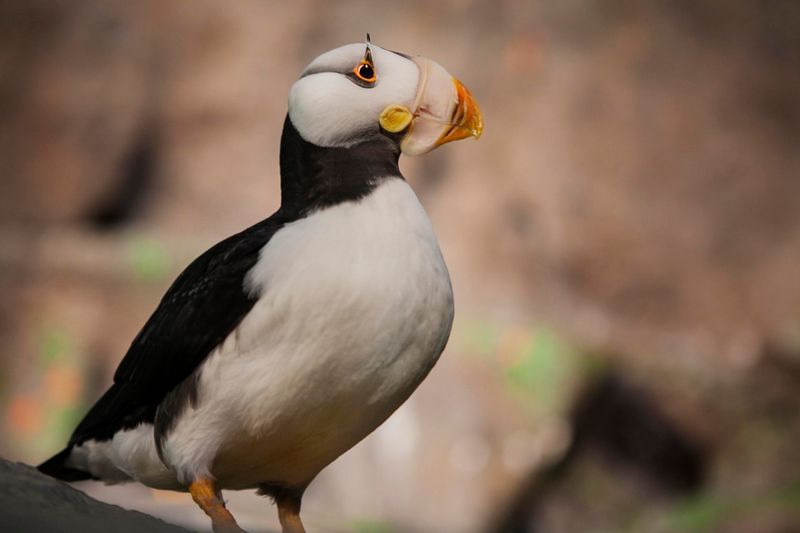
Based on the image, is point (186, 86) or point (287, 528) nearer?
point (287, 528)

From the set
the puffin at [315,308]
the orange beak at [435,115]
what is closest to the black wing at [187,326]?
the puffin at [315,308]

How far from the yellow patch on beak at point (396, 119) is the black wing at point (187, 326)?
0.31m

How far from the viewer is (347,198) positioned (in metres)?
2.45

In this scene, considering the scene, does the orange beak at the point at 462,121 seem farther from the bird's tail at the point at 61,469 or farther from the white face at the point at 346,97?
the bird's tail at the point at 61,469

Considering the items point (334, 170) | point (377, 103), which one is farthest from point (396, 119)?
point (334, 170)

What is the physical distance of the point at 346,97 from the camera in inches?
96.9

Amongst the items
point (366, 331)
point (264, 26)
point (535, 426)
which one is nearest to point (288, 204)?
point (366, 331)

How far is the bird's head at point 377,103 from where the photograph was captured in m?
2.48

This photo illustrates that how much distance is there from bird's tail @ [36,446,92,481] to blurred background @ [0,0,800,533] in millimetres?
3744

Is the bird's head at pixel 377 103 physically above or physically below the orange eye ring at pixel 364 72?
below

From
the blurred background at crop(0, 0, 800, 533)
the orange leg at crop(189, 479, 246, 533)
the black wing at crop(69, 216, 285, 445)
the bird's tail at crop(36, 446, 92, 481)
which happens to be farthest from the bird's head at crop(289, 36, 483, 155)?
the blurred background at crop(0, 0, 800, 533)

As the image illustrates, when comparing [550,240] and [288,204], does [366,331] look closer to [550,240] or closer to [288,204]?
[288,204]

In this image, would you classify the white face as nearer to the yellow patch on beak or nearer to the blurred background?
the yellow patch on beak

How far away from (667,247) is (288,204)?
15.5 feet
